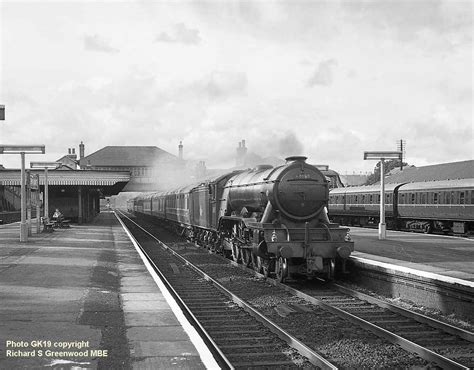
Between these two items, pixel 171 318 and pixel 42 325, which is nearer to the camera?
pixel 42 325

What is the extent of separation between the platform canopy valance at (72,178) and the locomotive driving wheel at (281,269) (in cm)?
2993

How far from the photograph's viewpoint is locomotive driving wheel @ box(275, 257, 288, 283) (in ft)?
41.8

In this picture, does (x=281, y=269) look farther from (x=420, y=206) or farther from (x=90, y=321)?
(x=420, y=206)

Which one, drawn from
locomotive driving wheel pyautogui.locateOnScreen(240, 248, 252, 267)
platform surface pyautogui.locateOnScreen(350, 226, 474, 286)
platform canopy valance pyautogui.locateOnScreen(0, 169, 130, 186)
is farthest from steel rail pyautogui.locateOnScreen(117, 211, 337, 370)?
platform canopy valance pyautogui.locateOnScreen(0, 169, 130, 186)

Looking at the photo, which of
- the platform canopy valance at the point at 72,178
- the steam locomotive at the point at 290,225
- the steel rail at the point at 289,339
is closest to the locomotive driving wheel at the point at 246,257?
the steam locomotive at the point at 290,225

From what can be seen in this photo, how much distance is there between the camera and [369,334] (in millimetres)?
8320

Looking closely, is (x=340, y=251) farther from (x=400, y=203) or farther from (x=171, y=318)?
(x=400, y=203)

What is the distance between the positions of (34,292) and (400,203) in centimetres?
2432

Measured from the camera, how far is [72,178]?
41.0 meters

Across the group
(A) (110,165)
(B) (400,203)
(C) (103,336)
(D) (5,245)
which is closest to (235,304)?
(C) (103,336)

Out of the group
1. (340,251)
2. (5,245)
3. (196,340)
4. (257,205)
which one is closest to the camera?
(196,340)

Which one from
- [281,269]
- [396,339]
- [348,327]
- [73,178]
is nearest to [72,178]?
[73,178]

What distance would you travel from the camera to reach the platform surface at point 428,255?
40.2 feet

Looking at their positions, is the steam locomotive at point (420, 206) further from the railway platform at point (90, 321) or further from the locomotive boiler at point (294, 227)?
the railway platform at point (90, 321)
